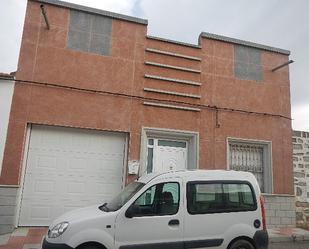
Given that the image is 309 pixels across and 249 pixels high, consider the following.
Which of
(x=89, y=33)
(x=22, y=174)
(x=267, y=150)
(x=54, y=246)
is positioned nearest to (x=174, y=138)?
(x=267, y=150)

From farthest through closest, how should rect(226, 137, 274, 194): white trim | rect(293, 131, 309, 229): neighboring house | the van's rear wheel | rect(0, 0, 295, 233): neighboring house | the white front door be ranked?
rect(293, 131, 309, 229): neighboring house, rect(226, 137, 274, 194): white trim, the white front door, rect(0, 0, 295, 233): neighboring house, the van's rear wheel

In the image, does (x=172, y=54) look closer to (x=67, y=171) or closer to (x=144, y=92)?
(x=144, y=92)

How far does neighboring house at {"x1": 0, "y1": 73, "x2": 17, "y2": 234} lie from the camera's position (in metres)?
8.45

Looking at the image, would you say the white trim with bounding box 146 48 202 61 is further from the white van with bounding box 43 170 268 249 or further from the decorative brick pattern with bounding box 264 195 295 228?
the white van with bounding box 43 170 268 249

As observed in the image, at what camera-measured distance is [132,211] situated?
5574mm

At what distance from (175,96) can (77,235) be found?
6202 millimetres

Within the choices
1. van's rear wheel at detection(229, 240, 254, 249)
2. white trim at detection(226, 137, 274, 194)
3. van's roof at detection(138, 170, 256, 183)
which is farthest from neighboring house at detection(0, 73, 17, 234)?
white trim at detection(226, 137, 274, 194)

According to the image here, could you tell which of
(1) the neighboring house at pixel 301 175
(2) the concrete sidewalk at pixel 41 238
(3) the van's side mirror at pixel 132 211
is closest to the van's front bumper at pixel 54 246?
(3) the van's side mirror at pixel 132 211

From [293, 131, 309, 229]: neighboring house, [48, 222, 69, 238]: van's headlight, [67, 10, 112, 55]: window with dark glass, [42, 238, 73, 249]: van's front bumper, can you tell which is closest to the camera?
[42, 238, 73, 249]: van's front bumper

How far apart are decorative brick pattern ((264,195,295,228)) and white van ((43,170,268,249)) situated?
4743mm

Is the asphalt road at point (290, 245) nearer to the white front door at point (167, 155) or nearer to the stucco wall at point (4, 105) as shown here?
the white front door at point (167, 155)

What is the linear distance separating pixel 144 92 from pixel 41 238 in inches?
197

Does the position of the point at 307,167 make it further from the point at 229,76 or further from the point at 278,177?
the point at 229,76

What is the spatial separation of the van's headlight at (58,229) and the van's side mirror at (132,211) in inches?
39.7
